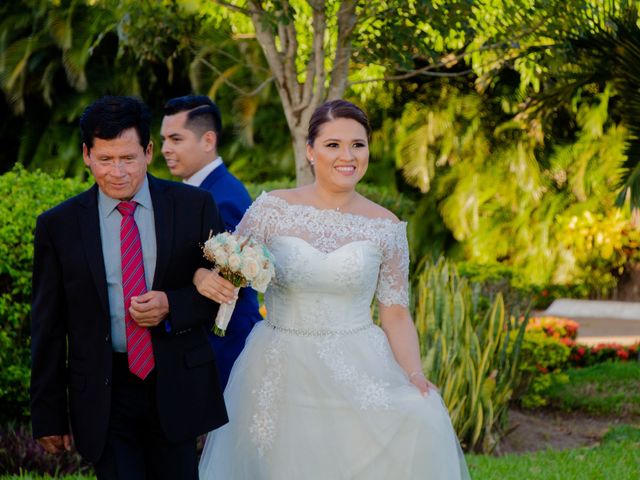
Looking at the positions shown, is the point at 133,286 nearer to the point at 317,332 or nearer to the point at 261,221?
the point at 261,221

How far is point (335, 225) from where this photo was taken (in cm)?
426

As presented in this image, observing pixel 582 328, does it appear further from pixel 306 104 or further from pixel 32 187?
pixel 32 187

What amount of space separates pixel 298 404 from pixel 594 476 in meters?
A: 2.96

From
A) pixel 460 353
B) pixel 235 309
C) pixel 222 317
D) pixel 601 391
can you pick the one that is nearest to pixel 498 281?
pixel 601 391

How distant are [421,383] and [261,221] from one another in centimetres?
95

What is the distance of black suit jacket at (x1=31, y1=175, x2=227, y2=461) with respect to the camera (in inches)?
140

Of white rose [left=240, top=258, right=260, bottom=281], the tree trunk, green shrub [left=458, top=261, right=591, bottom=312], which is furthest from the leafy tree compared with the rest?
the tree trunk

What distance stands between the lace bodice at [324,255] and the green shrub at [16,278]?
9.30 ft

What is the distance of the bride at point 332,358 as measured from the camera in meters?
4.04

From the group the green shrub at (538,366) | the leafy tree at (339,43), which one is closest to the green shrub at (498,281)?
the green shrub at (538,366)

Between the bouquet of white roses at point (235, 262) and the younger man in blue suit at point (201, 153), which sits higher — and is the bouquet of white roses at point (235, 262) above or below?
below

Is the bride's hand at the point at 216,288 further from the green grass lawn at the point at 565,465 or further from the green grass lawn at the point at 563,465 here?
the green grass lawn at the point at 565,465

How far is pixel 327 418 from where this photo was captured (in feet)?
13.6

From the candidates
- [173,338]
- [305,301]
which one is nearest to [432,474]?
[305,301]
